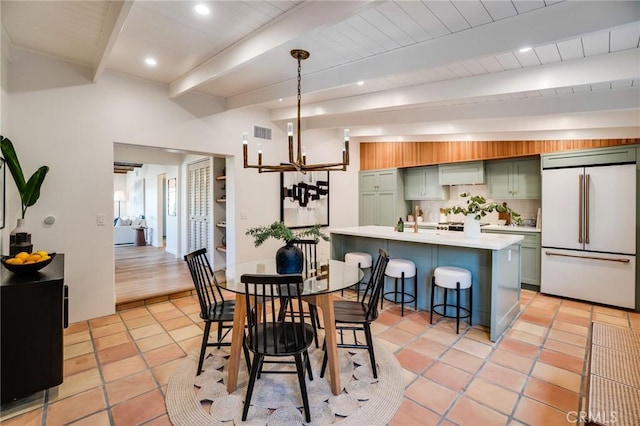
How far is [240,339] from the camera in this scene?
2.25 metres

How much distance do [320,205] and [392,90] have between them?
2665 millimetres

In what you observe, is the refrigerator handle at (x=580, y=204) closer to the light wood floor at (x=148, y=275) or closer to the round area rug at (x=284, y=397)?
the round area rug at (x=284, y=397)

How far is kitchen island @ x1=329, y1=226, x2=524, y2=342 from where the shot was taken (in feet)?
9.95

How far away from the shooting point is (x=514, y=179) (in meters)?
5.03

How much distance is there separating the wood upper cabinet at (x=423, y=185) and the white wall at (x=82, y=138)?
12.6 feet

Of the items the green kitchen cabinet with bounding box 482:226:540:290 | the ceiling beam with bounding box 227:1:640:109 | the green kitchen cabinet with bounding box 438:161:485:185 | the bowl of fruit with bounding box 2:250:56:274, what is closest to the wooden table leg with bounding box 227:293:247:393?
the bowl of fruit with bounding box 2:250:56:274

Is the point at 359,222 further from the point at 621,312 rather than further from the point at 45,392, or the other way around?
the point at 45,392

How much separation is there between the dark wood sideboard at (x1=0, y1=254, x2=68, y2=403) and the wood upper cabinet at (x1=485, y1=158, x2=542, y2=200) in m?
5.78

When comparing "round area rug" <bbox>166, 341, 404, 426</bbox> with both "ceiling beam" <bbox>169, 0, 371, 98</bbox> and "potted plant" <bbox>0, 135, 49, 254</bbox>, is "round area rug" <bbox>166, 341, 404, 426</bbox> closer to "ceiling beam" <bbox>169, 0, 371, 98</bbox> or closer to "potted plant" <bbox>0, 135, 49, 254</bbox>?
"potted plant" <bbox>0, 135, 49, 254</bbox>

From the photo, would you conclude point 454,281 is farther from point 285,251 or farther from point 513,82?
point 513,82

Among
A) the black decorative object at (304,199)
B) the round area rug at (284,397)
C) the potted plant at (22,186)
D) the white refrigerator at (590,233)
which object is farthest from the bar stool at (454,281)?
the potted plant at (22,186)

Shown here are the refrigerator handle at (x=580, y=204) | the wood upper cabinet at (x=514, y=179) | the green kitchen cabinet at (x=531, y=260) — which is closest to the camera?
the refrigerator handle at (x=580, y=204)

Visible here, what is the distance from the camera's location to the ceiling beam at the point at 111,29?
7.03 feet

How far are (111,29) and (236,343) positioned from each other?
8.76ft
